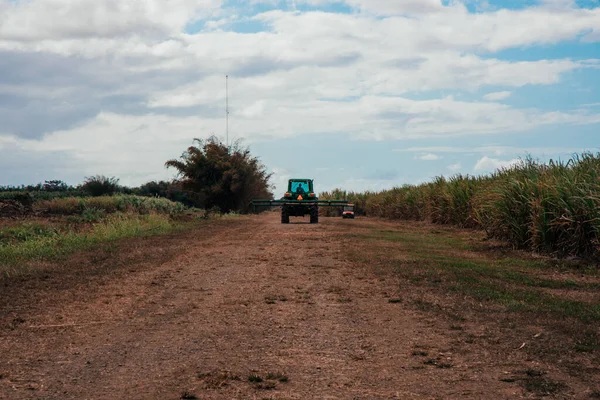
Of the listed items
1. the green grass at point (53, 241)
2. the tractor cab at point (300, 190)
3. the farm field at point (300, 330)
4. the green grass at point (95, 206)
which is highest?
the tractor cab at point (300, 190)

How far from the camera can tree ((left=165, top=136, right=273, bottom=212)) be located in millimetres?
50031

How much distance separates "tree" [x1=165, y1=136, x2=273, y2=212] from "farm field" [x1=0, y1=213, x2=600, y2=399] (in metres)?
35.5

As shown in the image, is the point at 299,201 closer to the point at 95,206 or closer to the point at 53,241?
the point at 95,206

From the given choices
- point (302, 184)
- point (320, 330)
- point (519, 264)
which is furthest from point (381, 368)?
point (302, 184)

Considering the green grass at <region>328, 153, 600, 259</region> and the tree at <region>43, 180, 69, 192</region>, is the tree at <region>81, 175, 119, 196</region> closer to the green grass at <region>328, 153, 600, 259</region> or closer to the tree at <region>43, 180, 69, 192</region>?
the tree at <region>43, 180, 69, 192</region>

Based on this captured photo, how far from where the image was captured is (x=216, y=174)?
5078cm

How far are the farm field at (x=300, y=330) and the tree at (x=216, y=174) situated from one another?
3552 centimetres

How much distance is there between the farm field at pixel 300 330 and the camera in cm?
553

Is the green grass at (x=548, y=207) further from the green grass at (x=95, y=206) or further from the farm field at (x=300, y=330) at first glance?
the green grass at (x=95, y=206)

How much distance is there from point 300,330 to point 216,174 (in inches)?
1726

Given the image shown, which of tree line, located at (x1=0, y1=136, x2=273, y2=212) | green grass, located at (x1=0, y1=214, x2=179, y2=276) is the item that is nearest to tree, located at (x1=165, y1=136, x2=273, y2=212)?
tree line, located at (x1=0, y1=136, x2=273, y2=212)

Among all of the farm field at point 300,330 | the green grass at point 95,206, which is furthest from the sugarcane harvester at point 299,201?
the farm field at point 300,330

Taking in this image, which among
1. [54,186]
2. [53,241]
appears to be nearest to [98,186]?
[54,186]

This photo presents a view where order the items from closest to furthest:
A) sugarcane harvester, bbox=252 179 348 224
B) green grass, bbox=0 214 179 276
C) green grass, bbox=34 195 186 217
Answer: green grass, bbox=0 214 179 276
green grass, bbox=34 195 186 217
sugarcane harvester, bbox=252 179 348 224
